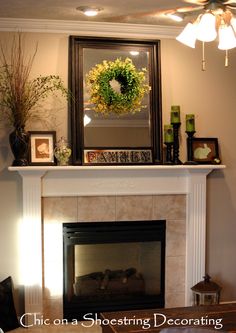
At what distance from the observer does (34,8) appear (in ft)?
10.5

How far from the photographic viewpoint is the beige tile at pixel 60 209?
3602mm

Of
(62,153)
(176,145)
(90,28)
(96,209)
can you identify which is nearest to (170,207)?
(176,145)

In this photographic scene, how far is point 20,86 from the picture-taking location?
3.47 meters

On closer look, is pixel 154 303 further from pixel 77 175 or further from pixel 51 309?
pixel 77 175

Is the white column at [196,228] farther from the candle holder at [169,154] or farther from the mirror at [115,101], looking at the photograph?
the mirror at [115,101]

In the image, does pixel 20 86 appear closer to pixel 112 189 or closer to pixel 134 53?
→ pixel 134 53

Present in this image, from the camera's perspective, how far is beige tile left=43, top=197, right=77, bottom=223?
3602mm

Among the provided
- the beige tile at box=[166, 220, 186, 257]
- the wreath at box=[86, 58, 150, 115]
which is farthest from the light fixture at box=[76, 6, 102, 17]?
the beige tile at box=[166, 220, 186, 257]

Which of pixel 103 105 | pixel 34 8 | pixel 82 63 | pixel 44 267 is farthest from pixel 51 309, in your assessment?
pixel 34 8

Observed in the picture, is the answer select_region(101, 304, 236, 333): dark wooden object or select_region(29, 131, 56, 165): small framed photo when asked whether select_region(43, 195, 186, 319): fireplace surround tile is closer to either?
select_region(29, 131, 56, 165): small framed photo

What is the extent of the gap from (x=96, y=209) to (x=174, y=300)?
3.61 feet

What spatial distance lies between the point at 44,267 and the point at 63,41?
1.90 meters

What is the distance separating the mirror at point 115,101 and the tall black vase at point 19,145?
0.39m

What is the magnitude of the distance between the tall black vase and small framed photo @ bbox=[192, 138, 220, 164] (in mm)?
1460
